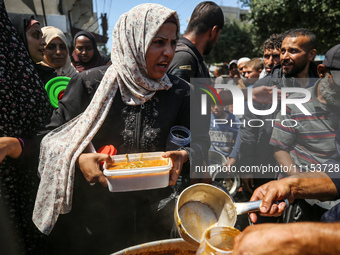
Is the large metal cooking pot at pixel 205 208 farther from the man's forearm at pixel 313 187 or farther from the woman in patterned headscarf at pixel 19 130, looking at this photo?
the woman in patterned headscarf at pixel 19 130

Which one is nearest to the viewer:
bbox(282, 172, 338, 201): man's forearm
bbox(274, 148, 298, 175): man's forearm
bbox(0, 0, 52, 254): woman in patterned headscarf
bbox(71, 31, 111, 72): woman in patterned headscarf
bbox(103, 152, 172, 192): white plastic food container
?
bbox(103, 152, 172, 192): white plastic food container

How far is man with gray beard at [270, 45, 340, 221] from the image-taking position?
213cm

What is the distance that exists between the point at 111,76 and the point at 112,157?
1.83 ft

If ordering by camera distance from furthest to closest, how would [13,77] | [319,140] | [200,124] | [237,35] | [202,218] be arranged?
1. [237,35]
2. [319,140]
3. [200,124]
4. [13,77]
5. [202,218]

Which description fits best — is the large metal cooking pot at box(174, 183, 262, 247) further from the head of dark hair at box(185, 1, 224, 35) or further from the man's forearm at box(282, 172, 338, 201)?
the head of dark hair at box(185, 1, 224, 35)

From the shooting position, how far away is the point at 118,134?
1.58 metres

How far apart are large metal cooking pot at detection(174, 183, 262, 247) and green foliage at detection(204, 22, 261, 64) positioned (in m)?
22.7

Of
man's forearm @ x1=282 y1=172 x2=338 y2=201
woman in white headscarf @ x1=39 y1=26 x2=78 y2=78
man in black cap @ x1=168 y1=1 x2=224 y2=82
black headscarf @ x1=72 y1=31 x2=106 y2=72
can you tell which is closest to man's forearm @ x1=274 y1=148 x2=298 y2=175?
man's forearm @ x1=282 y1=172 x2=338 y2=201

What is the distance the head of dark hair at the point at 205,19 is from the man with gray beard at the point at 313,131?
47.8 inches

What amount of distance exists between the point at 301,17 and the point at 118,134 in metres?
13.2

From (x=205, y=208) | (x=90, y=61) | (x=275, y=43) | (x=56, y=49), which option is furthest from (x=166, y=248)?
(x=275, y=43)

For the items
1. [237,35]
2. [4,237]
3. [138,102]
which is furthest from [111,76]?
[237,35]

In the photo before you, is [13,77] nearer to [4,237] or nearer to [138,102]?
[138,102]

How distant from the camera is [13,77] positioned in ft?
4.91
